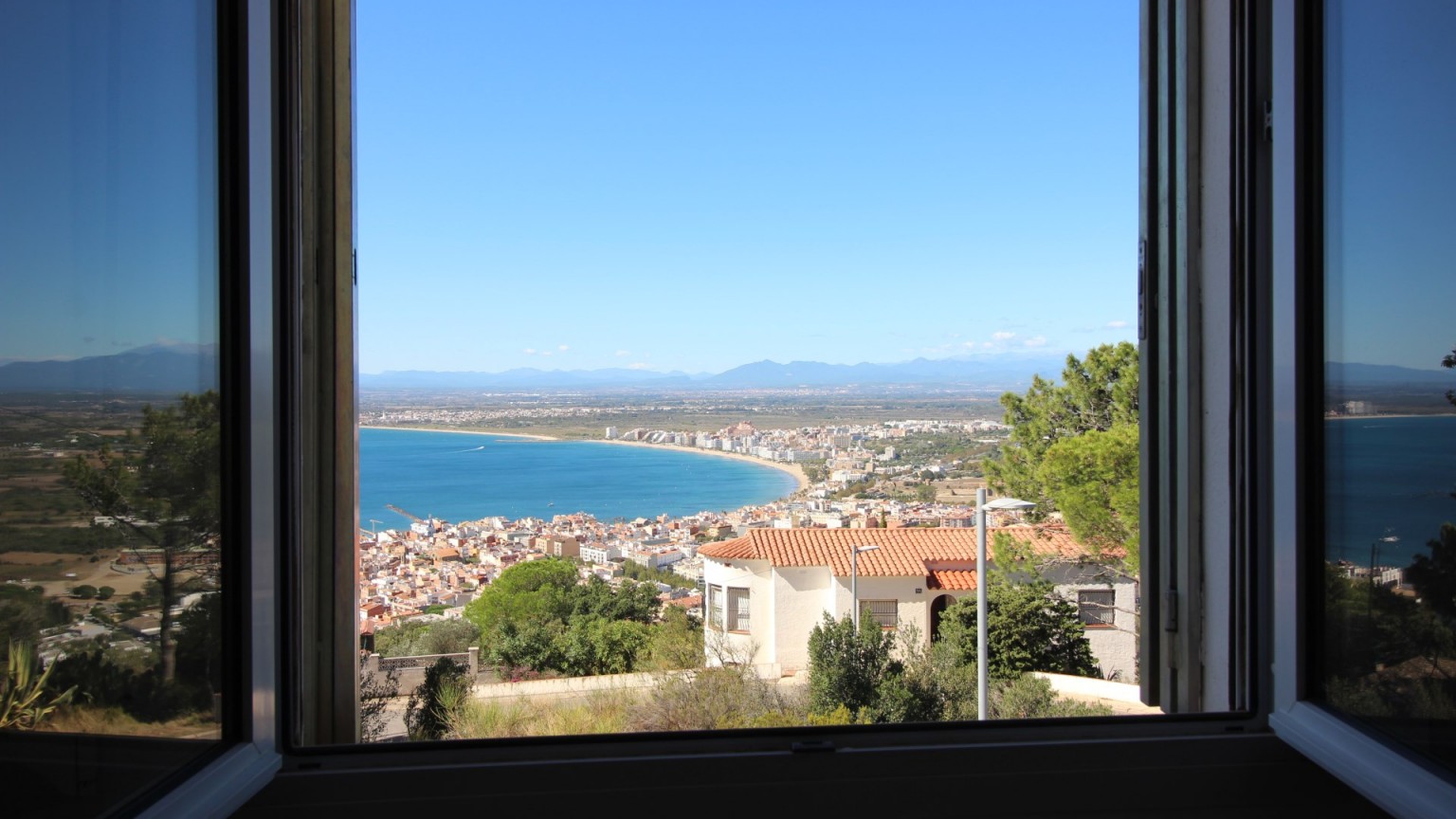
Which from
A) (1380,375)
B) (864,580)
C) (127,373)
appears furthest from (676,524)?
(1380,375)

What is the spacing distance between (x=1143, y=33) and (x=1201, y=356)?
0.60 meters

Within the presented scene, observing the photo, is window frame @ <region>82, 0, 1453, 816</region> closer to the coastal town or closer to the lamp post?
the lamp post

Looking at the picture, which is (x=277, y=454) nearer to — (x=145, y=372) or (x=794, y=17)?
(x=145, y=372)

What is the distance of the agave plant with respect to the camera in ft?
2.28

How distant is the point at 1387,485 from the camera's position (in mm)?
1125

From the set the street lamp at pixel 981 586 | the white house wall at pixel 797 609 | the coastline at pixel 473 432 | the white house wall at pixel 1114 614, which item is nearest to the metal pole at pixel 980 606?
the street lamp at pixel 981 586

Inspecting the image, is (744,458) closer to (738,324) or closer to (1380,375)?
(738,324)

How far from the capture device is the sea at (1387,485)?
102 centimetres

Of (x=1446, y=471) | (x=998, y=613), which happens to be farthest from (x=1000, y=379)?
(x=1446, y=471)

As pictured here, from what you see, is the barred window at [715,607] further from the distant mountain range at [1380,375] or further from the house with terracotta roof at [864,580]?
the distant mountain range at [1380,375]

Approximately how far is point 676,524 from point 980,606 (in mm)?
657

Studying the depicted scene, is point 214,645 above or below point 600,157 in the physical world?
below

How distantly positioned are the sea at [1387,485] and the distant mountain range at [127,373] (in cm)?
141

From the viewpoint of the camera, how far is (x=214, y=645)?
1069 mm
